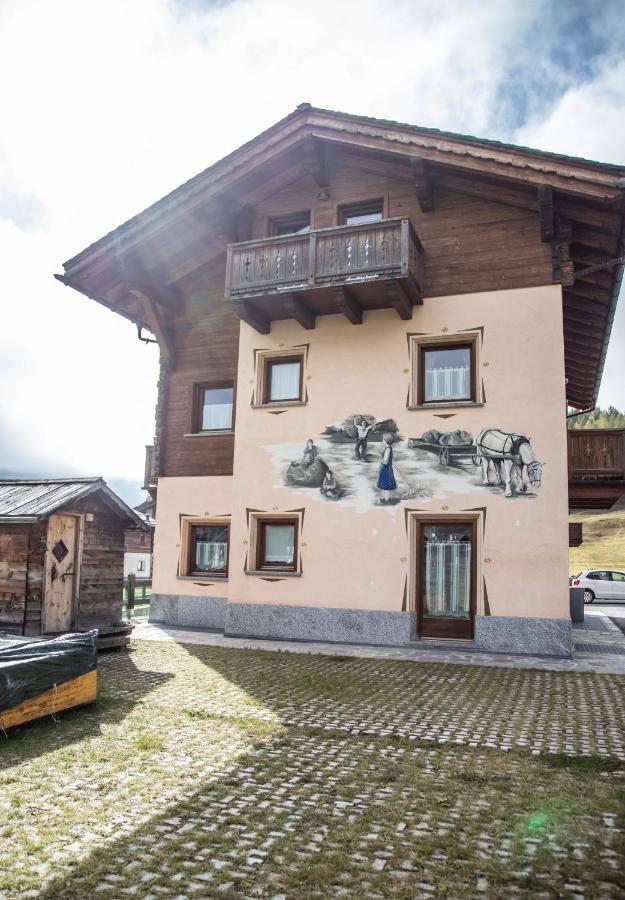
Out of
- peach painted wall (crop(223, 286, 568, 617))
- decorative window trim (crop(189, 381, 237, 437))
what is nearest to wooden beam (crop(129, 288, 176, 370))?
decorative window trim (crop(189, 381, 237, 437))

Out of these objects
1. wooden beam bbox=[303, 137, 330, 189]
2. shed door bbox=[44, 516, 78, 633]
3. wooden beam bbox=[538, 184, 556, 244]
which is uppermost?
wooden beam bbox=[303, 137, 330, 189]

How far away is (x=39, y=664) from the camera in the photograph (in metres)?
6.75

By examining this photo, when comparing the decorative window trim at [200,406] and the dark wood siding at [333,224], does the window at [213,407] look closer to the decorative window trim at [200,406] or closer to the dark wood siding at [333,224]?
the decorative window trim at [200,406]

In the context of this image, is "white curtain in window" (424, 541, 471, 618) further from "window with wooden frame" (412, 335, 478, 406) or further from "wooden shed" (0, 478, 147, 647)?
"wooden shed" (0, 478, 147, 647)

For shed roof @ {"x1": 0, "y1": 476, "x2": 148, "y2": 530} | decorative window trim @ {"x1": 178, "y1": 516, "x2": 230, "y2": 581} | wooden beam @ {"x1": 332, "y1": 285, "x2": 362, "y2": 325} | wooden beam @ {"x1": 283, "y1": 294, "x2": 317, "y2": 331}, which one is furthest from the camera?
decorative window trim @ {"x1": 178, "y1": 516, "x2": 230, "y2": 581}

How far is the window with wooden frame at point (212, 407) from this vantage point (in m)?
16.2

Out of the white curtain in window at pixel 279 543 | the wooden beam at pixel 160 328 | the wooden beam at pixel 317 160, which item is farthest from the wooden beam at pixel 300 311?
the white curtain in window at pixel 279 543

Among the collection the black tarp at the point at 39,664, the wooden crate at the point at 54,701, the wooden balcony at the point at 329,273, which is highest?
the wooden balcony at the point at 329,273

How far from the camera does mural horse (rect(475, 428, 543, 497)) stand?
12.3 metres

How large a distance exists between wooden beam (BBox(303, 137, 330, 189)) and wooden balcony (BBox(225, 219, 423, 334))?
1945 millimetres

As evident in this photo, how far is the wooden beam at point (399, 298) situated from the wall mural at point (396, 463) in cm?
208

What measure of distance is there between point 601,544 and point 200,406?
57754 mm

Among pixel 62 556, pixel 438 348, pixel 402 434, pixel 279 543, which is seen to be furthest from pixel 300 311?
pixel 62 556

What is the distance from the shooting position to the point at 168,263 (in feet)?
53.6
